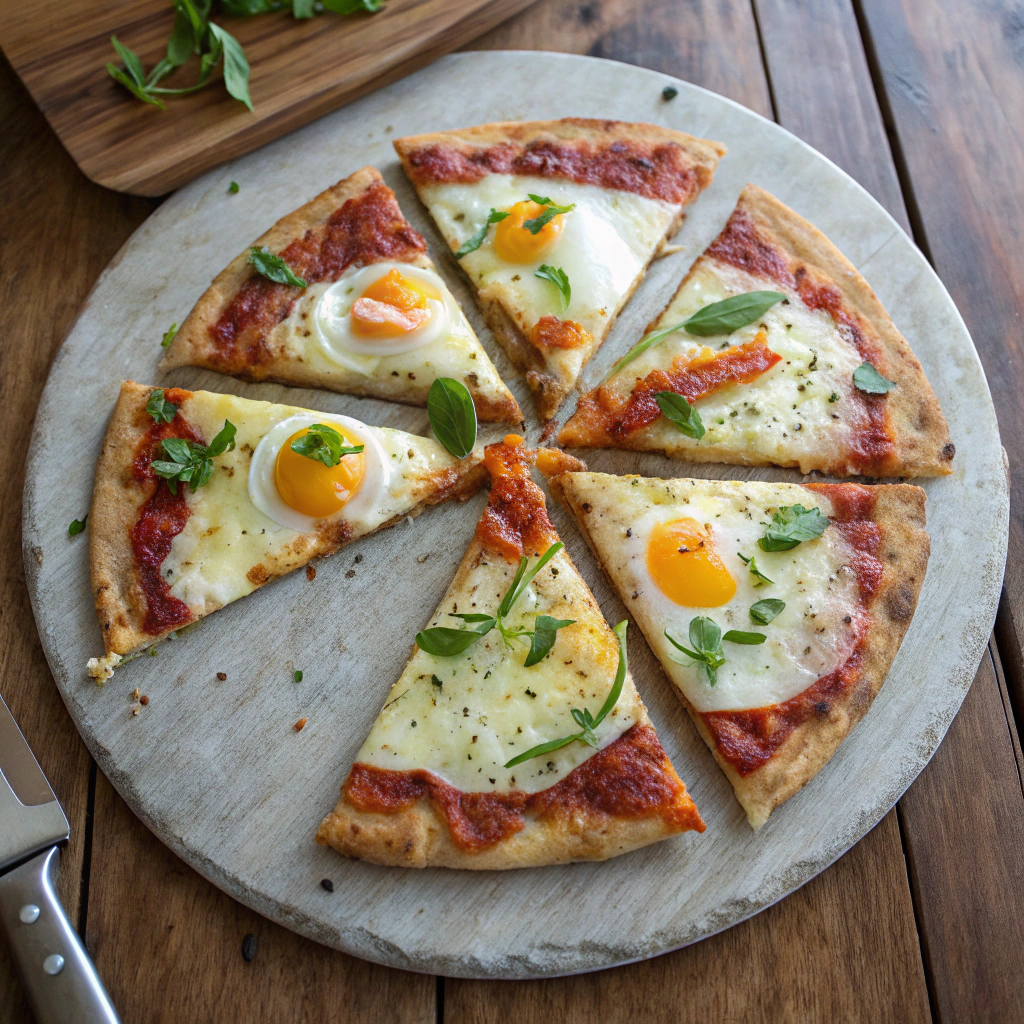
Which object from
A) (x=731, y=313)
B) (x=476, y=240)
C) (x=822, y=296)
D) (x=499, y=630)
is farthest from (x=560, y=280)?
(x=499, y=630)

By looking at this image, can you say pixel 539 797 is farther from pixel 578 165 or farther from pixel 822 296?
pixel 578 165

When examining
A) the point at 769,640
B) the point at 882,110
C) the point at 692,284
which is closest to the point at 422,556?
the point at 769,640

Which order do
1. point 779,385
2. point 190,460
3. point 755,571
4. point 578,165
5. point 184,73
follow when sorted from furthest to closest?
point 184,73, point 578,165, point 779,385, point 190,460, point 755,571

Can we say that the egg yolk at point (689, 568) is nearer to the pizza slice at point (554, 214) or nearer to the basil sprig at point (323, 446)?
the pizza slice at point (554, 214)

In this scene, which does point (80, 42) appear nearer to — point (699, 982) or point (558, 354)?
point (558, 354)

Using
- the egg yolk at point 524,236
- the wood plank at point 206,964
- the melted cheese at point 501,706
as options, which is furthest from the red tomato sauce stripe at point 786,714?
the egg yolk at point 524,236

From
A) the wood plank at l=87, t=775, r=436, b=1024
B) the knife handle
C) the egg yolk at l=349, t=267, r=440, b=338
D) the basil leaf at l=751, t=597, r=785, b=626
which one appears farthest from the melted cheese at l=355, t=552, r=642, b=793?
the egg yolk at l=349, t=267, r=440, b=338

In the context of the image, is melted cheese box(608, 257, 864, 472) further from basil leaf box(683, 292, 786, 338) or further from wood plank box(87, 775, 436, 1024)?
wood plank box(87, 775, 436, 1024)

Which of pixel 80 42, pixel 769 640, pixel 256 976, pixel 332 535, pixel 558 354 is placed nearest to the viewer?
pixel 256 976
